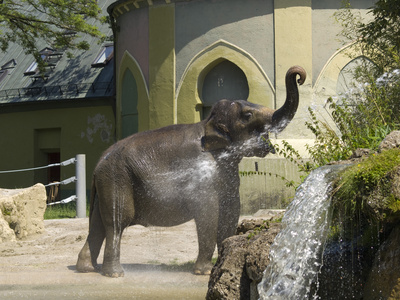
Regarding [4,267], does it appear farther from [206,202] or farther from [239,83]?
[239,83]

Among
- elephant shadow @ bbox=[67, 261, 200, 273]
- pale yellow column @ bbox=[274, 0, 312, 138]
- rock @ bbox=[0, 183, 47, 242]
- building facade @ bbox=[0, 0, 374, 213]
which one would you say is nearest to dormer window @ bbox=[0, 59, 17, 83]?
building facade @ bbox=[0, 0, 374, 213]

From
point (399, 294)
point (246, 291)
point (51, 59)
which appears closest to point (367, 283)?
point (399, 294)

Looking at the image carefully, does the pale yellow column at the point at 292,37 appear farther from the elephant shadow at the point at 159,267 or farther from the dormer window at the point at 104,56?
the elephant shadow at the point at 159,267

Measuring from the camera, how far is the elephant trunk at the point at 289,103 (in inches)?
281

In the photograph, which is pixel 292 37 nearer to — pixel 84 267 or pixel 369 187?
pixel 84 267

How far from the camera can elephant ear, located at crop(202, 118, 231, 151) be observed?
7.77m

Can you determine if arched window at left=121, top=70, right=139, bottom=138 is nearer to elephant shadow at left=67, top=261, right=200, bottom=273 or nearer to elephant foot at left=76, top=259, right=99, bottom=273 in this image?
elephant shadow at left=67, top=261, right=200, bottom=273

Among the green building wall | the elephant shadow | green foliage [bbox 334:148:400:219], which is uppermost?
the green building wall

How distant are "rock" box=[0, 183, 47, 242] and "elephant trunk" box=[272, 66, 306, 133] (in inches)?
190

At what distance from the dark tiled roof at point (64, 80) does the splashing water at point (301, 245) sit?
1906 centimetres

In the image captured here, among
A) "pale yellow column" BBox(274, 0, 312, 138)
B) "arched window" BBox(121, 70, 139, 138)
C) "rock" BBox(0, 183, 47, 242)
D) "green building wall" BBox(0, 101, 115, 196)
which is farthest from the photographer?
"green building wall" BBox(0, 101, 115, 196)

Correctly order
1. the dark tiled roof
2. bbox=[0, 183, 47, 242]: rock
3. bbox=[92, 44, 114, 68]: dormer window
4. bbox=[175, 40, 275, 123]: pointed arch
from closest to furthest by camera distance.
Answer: bbox=[0, 183, 47, 242]: rock < bbox=[175, 40, 275, 123]: pointed arch < the dark tiled roof < bbox=[92, 44, 114, 68]: dormer window

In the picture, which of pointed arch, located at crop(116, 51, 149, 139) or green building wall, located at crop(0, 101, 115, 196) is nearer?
pointed arch, located at crop(116, 51, 149, 139)

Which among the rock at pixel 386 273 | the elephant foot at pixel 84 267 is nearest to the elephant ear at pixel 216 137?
the elephant foot at pixel 84 267
